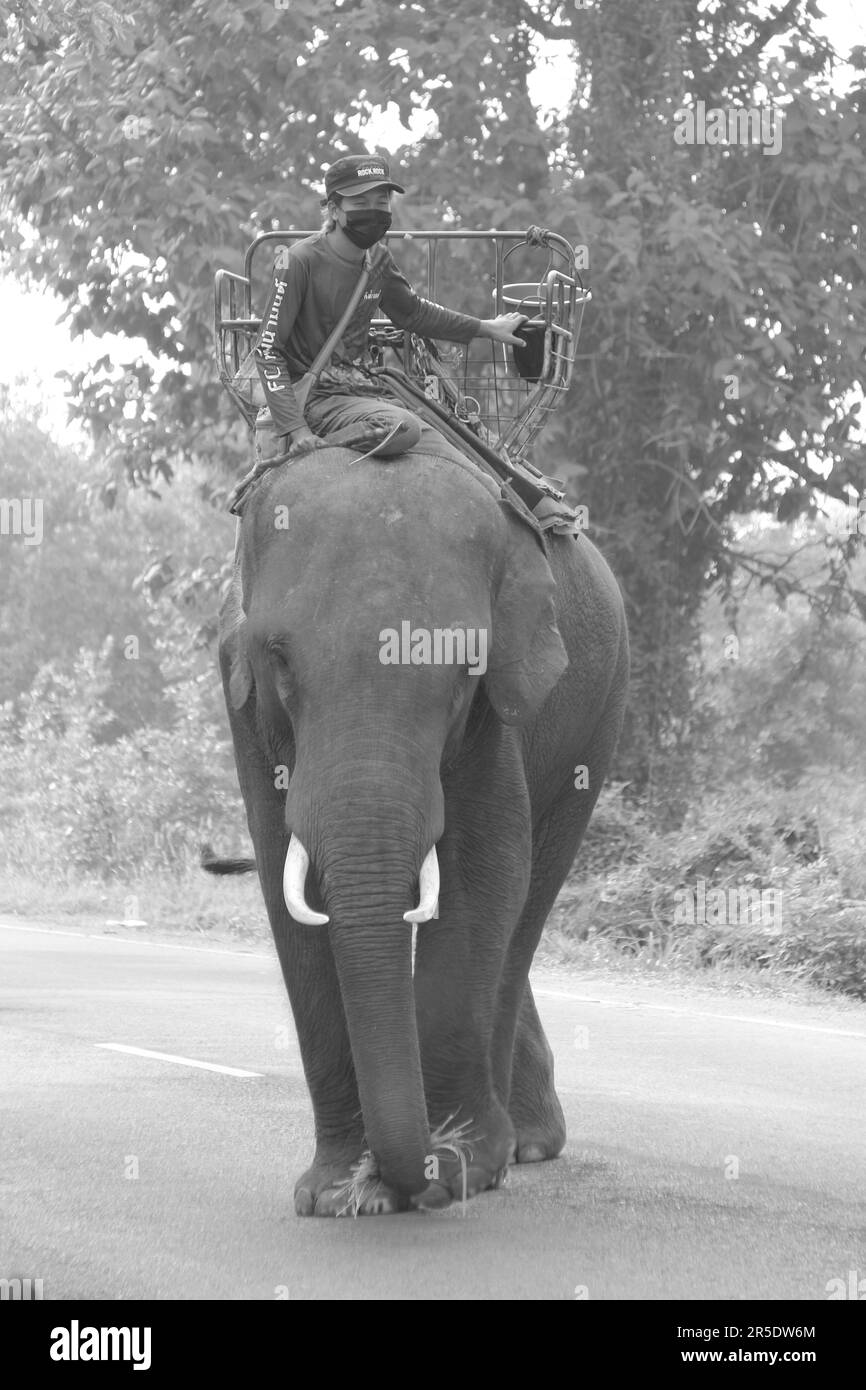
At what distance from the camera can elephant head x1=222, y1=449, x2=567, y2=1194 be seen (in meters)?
6.38

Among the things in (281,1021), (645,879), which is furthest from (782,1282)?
(645,879)

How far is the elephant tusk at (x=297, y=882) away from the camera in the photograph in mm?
6320

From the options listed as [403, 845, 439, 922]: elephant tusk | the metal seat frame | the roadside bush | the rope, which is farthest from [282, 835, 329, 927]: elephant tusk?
the roadside bush

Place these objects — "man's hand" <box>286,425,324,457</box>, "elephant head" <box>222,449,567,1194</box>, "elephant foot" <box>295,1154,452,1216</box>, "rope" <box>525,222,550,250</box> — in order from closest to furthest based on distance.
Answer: "elephant head" <box>222,449,567,1194</box> < "elephant foot" <box>295,1154,452,1216</box> < "man's hand" <box>286,425,324,457</box> < "rope" <box>525,222,550,250</box>

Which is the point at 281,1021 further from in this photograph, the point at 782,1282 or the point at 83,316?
the point at 83,316

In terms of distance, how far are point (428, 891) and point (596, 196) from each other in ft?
50.9

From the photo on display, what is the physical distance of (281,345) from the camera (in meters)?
7.48

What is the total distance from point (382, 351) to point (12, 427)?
4575cm

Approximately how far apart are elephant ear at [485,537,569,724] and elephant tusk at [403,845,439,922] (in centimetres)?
79

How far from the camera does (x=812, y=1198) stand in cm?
753

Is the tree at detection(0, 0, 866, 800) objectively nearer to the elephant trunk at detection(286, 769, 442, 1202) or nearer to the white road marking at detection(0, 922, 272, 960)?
the white road marking at detection(0, 922, 272, 960)

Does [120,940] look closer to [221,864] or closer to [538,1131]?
[221,864]

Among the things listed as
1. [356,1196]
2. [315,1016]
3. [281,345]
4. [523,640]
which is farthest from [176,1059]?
[281,345]

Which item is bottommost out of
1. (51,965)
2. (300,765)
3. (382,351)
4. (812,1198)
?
(51,965)
